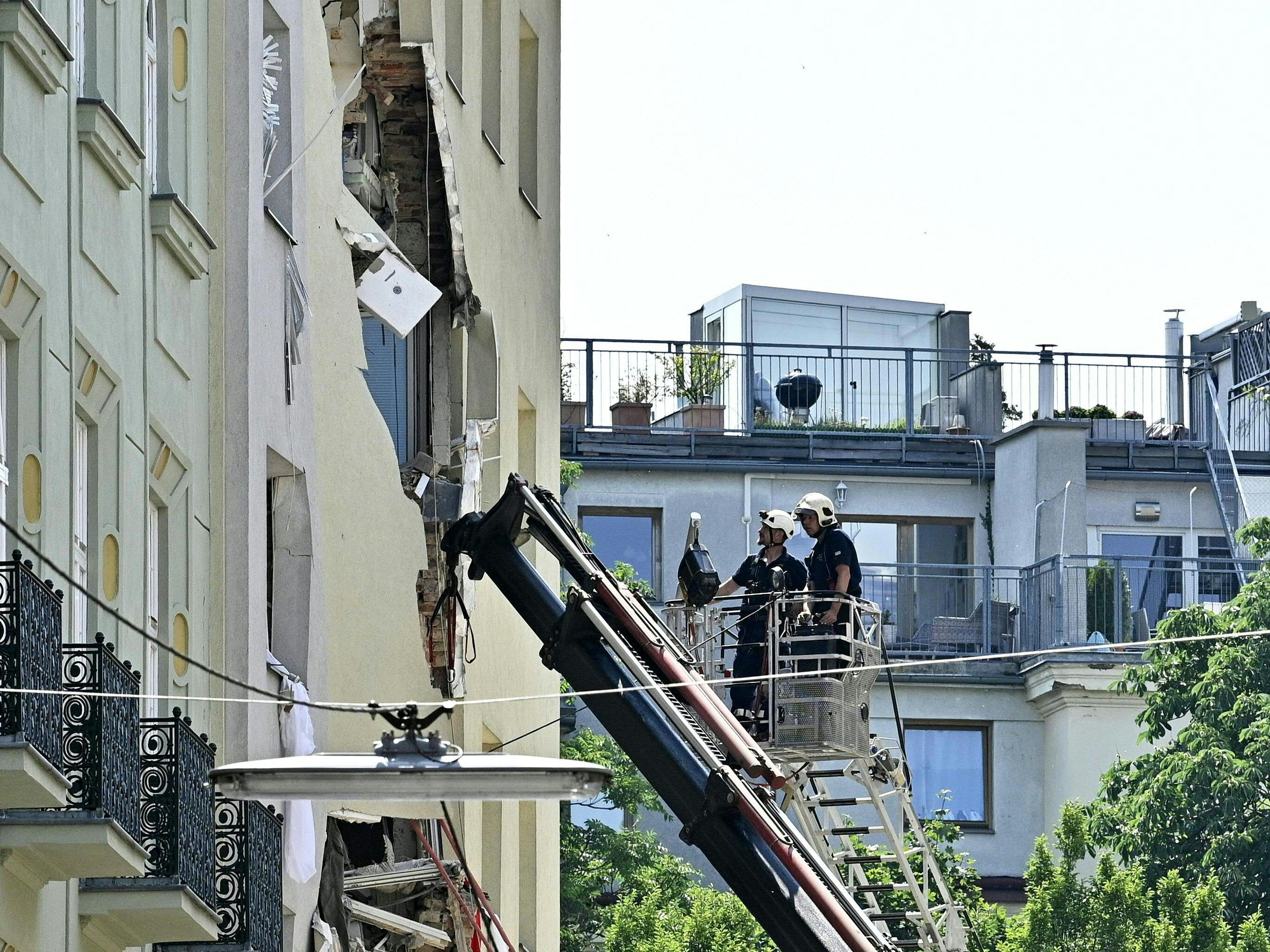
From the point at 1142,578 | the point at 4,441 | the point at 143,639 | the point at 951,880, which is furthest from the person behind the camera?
the point at 1142,578

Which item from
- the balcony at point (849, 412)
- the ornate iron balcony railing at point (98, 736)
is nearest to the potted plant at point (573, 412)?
the balcony at point (849, 412)

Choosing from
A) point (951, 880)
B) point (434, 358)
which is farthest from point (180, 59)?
point (951, 880)

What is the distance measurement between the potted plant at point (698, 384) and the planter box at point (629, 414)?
698 mm

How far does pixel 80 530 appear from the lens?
1451cm

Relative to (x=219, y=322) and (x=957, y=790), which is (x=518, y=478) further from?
(x=957, y=790)

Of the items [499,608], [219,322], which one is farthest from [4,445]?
[499,608]

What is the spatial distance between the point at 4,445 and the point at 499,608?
13406 mm

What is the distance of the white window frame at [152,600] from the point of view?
1557 centimetres

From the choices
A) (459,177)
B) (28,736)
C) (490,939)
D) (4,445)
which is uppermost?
(459,177)

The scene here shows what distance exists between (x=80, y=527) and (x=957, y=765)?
27056mm

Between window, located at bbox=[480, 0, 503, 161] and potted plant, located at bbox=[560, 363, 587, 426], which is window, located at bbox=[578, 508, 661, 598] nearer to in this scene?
potted plant, located at bbox=[560, 363, 587, 426]

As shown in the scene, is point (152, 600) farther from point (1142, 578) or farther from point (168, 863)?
point (1142, 578)

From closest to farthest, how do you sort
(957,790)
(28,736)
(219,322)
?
(28,736), (219,322), (957,790)

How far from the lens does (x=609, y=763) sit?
34.0 metres
